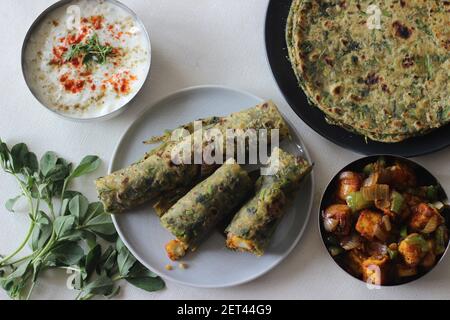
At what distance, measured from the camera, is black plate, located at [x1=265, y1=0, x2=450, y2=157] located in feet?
9.65

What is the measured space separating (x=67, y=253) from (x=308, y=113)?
1.40 m

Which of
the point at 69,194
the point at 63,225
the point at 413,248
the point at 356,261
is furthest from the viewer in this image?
the point at 69,194

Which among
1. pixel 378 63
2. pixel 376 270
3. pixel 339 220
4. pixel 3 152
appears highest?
pixel 378 63

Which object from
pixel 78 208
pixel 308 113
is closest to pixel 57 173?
pixel 78 208

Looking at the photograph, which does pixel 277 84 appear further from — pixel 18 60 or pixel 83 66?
pixel 18 60

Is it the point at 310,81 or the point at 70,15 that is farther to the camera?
the point at 70,15

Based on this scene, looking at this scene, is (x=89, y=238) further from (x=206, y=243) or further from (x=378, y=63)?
(x=378, y=63)

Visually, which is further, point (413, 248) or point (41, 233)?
point (41, 233)

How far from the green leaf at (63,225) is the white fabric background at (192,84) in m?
0.20

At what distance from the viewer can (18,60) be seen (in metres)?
3.25

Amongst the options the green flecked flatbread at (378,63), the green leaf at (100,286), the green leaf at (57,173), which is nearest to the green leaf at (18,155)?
the green leaf at (57,173)

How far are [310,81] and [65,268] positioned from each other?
1.57 metres

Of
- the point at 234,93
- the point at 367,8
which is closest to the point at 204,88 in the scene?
the point at 234,93

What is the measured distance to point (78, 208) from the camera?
305 centimetres
